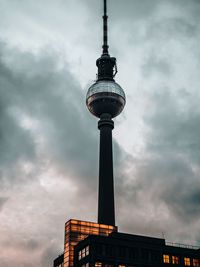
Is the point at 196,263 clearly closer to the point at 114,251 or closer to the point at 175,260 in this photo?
the point at 175,260

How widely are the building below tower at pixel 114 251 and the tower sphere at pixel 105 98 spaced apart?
54175 mm

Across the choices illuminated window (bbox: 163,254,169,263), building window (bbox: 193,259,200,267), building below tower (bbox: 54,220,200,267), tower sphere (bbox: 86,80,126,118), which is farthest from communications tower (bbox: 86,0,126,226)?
building window (bbox: 193,259,200,267)

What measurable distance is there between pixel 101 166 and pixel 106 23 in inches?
2711

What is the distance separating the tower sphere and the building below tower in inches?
2133

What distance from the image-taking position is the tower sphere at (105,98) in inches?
6875

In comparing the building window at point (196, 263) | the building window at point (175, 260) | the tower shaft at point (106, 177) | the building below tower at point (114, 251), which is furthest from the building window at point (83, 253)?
the building window at point (196, 263)

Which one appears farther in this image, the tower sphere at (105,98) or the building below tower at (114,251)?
the tower sphere at (105,98)

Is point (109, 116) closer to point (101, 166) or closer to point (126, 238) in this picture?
point (101, 166)

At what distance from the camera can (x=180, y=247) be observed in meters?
130

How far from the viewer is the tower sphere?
573 feet

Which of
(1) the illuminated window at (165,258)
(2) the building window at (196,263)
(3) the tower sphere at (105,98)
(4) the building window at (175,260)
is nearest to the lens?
(1) the illuminated window at (165,258)

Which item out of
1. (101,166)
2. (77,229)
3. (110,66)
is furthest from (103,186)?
(110,66)

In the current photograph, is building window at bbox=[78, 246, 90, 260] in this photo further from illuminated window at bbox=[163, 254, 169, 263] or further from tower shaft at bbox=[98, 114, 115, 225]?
tower shaft at bbox=[98, 114, 115, 225]

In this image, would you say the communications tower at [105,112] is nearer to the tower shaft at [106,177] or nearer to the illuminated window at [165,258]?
the tower shaft at [106,177]
